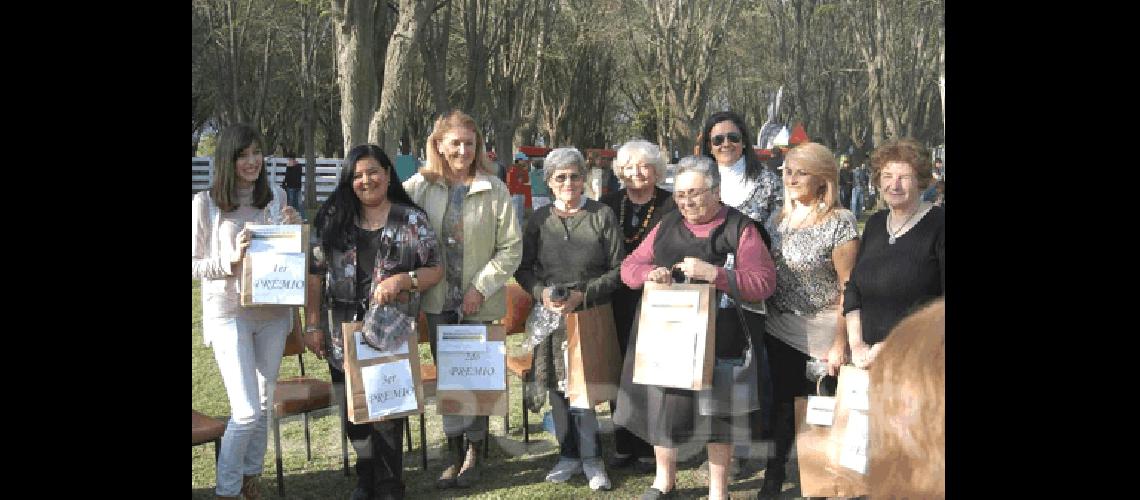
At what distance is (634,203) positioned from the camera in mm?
4539

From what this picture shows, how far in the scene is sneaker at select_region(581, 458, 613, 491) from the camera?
4383mm

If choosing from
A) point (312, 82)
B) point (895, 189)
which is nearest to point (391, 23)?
point (312, 82)

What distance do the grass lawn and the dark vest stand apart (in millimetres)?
856

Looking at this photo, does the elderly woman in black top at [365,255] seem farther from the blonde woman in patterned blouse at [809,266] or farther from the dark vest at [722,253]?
the blonde woman in patterned blouse at [809,266]

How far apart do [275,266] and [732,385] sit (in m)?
1.92

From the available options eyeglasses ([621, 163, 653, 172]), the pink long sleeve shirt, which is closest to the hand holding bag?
the pink long sleeve shirt

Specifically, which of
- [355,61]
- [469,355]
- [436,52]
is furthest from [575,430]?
[436,52]

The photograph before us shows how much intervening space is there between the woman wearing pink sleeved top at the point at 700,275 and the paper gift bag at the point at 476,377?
568 millimetres

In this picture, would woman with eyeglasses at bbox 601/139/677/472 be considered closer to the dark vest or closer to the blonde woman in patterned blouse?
the dark vest

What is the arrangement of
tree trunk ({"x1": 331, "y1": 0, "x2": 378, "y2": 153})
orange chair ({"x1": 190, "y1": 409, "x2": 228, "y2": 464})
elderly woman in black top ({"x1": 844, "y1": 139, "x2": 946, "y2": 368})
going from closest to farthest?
elderly woman in black top ({"x1": 844, "y1": 139, "x2": 946, "y2": 368})
orange chair ({"x1": 190, "y1": 409, "x2": 228, "y2": 464})
tree trunk ({"x1": 331, "y1": 0, "x2": 378, "y2": 153})

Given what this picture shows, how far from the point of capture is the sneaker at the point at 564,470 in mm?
4508

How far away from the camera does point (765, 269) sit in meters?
3.81
